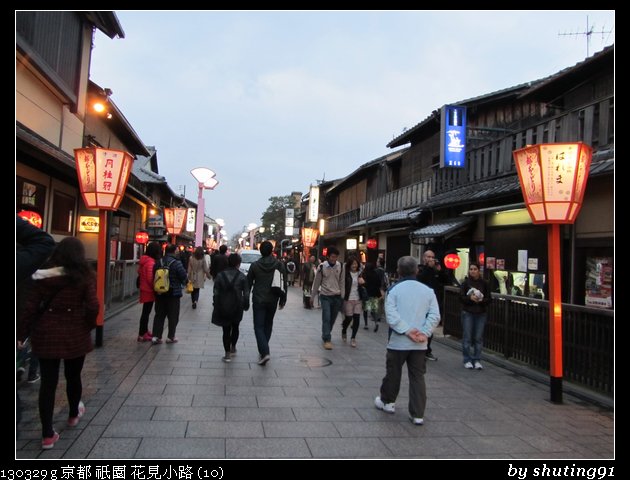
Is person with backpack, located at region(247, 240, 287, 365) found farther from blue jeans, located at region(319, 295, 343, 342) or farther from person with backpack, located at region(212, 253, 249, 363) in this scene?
blue jeans, located at region(319, 295, 343, 342)

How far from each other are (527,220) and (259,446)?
28.4 feet

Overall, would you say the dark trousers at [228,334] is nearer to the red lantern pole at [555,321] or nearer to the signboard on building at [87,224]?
the red lantern pole at [555,321]

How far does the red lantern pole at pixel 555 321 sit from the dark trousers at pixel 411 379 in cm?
220

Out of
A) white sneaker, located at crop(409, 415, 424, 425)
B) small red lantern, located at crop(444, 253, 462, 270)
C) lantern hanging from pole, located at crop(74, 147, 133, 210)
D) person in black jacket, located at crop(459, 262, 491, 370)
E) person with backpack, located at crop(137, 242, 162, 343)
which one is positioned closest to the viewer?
white sneaker, located at crop(409, 415, 424, 425)

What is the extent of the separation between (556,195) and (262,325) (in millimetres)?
4884

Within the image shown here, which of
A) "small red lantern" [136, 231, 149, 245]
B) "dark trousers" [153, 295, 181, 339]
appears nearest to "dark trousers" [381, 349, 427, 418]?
"dark trousers" [153, 295, 181, 339]

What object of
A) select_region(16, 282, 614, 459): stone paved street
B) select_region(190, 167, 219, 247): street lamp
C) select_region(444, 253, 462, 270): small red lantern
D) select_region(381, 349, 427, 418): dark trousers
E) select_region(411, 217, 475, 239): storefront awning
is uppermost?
select_region(190, 167, 219, 247): street lamp

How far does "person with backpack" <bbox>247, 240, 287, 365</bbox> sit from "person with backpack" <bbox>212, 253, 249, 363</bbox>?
183 mm

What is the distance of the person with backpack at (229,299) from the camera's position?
7.62 meters

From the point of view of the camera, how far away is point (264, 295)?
25.0 ft

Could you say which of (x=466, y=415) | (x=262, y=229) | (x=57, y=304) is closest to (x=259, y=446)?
(x=57, y=304)

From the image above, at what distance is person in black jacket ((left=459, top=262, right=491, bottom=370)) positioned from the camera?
26.0 ft

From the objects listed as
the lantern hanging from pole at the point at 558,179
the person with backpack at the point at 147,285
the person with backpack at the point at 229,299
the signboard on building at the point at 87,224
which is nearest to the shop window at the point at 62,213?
the signboard on building at the point at 87,224

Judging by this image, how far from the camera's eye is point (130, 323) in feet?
37.7
